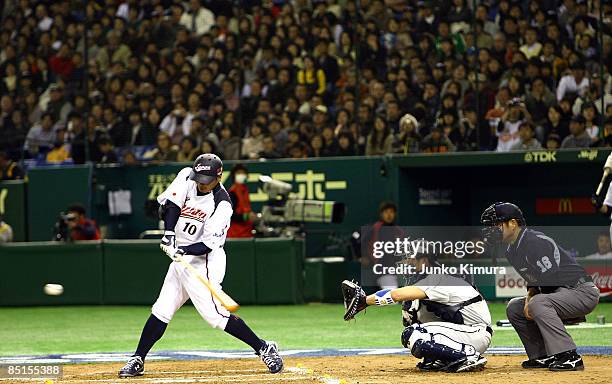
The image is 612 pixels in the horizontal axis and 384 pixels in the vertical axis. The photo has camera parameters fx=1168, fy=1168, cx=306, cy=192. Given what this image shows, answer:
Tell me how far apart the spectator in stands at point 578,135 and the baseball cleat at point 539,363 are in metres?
7.18

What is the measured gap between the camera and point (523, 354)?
33.2ft

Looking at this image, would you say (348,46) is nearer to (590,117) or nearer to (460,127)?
(460,127)

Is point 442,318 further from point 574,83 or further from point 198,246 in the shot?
point 574,83

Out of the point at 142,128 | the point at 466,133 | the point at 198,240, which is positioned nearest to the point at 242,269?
the point at 142,128

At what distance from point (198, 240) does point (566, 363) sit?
9.60 ft

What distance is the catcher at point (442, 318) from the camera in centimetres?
859

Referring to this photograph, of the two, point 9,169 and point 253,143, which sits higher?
point 253,143

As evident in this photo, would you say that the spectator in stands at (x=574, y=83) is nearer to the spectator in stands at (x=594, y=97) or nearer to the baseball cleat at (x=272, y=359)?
the spectator in stands at (x=594, y=97)

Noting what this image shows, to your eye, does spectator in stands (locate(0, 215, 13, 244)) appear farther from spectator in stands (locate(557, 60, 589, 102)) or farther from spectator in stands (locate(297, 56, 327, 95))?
spectator in stands (locate(557, 60, 589, 102))

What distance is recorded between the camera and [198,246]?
8.98 meters

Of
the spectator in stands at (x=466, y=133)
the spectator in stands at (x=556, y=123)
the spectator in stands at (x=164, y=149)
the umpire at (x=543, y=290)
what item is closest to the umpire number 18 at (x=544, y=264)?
the umpire at (x=543, y=290)

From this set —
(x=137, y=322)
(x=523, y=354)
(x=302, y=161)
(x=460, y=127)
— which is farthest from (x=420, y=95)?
(x=523, y=354)

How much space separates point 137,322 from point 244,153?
4.29 metres

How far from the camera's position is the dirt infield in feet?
27.1
